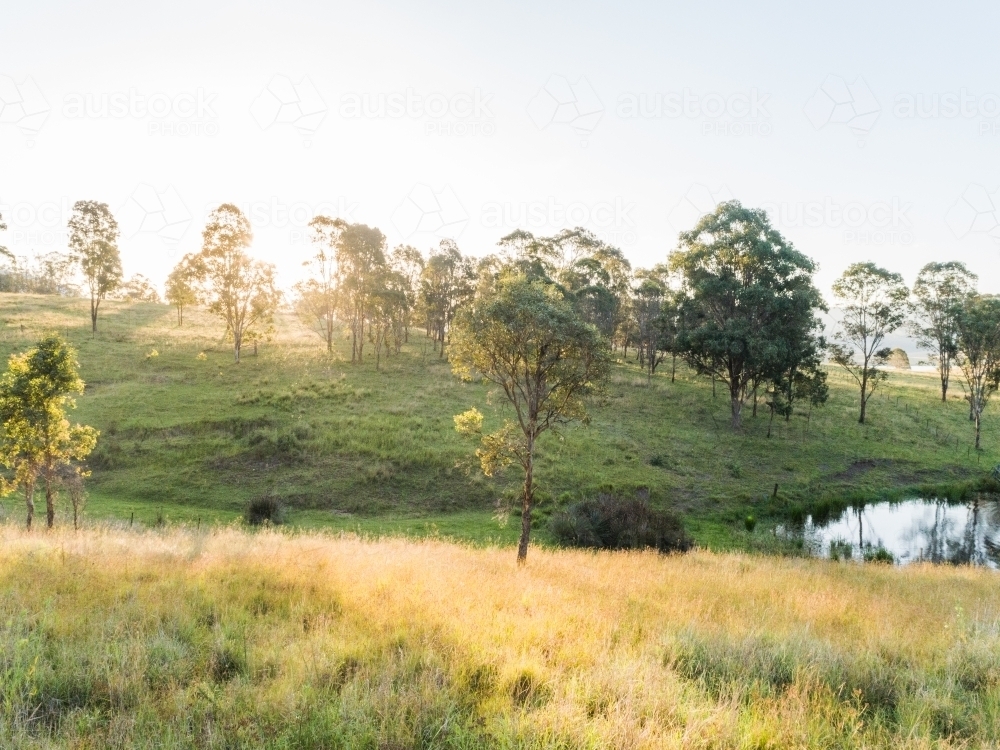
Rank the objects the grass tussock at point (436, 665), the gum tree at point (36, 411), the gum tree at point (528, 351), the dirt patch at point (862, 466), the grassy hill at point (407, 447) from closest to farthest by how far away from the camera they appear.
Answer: the grass tussock at point (436, 665) → the gum tree at point (528, 351) → the gum tree at point (36, 411) → the grassy hill at point (407, 447) → the dirt patch at point (862, 466)

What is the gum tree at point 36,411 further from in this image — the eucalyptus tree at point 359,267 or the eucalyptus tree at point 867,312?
the eucalyptus tree at point 867,312

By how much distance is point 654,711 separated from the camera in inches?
172

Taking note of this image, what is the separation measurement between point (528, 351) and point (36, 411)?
15413mm

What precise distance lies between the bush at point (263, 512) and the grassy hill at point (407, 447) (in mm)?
952

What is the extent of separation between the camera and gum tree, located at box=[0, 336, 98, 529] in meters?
15.7

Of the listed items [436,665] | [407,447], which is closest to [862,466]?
[407,447]

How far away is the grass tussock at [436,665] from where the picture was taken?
411cm

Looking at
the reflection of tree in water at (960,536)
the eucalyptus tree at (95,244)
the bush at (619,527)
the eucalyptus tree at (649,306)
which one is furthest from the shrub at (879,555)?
the eucalyptus tree at (95,244)

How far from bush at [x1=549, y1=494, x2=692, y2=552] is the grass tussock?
39.3ft

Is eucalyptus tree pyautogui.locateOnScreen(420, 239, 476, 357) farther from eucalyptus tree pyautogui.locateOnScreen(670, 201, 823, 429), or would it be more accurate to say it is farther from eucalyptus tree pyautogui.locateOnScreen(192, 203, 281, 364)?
eucalyptus tree pyautogui.locateOnScreen(670, 201, 823, 429)

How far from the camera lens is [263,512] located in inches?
894

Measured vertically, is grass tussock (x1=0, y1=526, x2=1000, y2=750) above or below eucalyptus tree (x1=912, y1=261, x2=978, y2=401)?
below

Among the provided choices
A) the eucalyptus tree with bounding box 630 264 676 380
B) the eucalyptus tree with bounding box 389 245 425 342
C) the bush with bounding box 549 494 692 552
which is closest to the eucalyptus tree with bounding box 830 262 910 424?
the eucalyptus tree with bounding box 630 264 676 380

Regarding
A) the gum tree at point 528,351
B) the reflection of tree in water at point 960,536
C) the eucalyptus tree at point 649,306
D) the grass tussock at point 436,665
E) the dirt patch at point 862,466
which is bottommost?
the reflection of tree in water at point 960,536
